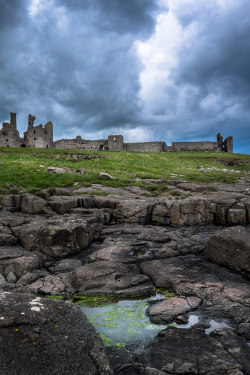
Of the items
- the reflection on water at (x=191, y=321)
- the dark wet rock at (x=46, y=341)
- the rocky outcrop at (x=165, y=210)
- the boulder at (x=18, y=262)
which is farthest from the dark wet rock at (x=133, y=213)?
the dark wet rock at (x=46, y=341)

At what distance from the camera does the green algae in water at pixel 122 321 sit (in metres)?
5.95

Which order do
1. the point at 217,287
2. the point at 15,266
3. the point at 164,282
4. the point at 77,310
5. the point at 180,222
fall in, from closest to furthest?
the point at 77,310 → the point at 217,287 → the point at 164,282 → the point at 15,266 → the point at 180,222

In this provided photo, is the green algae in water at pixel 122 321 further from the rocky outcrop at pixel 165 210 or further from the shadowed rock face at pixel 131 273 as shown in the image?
the rocky outcrop at pixel 165 210

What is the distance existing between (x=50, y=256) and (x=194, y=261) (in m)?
5.88

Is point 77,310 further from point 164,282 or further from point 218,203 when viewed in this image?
point 218,203

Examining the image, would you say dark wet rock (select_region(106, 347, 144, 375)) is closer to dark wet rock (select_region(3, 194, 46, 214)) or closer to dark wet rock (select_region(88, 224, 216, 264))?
dark wet rock (select_region(88, 224, 216, 264))

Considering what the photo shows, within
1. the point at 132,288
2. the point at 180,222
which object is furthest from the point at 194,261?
the point at 180,222

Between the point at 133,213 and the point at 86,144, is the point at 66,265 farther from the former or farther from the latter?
the point at 86,144

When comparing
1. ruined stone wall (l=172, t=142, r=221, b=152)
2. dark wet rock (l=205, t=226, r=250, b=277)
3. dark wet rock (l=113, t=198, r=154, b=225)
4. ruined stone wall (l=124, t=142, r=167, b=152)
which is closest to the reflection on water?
dark wet rock (l=205, t=226, r=250, b=277)

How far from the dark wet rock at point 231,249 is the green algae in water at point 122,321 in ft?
11.3

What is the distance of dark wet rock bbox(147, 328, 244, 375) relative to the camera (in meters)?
4.72

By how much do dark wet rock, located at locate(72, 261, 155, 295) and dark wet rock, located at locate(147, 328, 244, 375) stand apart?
259cm

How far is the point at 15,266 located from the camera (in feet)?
31.6

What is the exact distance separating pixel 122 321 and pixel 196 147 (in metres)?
72.2
